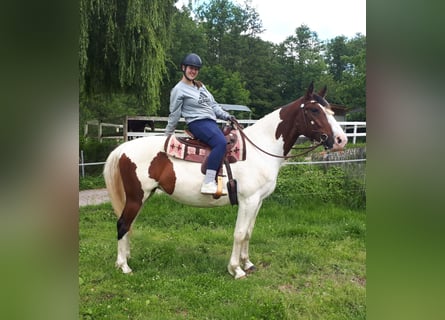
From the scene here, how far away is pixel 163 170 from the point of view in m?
3.62

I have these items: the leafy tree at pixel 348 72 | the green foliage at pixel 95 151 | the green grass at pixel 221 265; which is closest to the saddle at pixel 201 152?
the green grass at pixel 221 265

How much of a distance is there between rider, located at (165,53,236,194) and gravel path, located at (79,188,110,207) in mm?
1774

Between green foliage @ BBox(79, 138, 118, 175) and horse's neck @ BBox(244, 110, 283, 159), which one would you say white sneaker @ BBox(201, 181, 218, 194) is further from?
green foliage @ BBox(79, 138, 118, 175)

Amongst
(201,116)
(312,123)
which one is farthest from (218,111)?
(312,123)

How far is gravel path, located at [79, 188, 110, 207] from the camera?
4.59 m

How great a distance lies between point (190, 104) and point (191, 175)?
73 cm

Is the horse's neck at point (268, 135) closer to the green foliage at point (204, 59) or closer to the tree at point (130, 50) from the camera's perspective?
the green foliage at point (204, 59)

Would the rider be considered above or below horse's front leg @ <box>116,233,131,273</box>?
above

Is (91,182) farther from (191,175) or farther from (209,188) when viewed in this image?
(209,188)

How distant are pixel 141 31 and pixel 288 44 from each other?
2130 millimetres

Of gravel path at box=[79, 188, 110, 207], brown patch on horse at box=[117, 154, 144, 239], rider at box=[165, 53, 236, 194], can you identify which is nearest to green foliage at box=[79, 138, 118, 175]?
gravel path at box=[79, 188, 110, 207]

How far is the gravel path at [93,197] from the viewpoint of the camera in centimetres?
459
